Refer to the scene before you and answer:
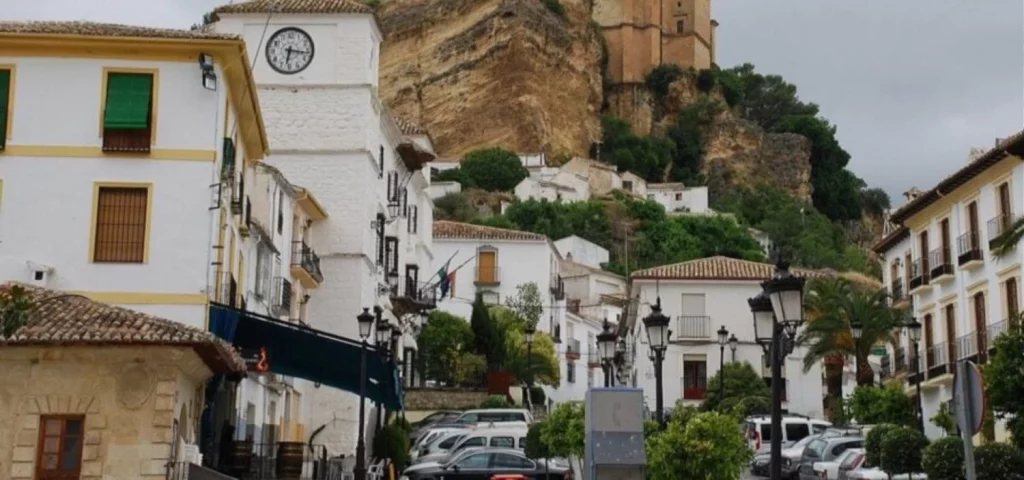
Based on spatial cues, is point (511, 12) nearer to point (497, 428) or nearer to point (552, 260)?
point (552, 260)

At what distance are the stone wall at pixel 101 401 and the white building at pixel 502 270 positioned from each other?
47942 mm

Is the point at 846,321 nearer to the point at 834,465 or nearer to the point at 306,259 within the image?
the point at 834,465

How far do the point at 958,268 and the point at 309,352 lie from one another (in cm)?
2124

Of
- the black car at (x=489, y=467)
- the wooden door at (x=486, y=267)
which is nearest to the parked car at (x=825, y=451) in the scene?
the black car at (x=489, y=467)

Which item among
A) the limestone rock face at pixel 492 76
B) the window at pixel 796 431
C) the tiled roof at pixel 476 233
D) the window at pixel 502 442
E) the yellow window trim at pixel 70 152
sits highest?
the limestone rock face at pixel 492 76

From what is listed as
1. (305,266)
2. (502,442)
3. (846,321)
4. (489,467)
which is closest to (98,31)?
(489,467)

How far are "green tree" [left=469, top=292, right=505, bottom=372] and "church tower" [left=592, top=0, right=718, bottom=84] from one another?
271ft

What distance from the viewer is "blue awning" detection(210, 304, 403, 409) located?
2845 centimetres

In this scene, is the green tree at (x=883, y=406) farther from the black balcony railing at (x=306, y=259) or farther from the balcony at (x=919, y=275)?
the black balcony railing at (x=306, y=259)

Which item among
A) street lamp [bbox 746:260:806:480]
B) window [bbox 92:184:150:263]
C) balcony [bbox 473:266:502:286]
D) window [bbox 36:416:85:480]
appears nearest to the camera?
street lamp [bbox 746:260:806:480]

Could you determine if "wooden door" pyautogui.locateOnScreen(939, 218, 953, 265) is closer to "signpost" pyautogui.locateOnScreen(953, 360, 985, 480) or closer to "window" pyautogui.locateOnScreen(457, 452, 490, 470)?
"window" pyautogui.locateOnScreen(457, 452, 490, 470)

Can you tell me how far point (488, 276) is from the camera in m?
70.7

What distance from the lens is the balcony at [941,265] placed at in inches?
1647

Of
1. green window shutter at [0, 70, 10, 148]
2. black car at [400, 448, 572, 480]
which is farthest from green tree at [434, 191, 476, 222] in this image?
green window shutter at [0, 70, 10, 148]
